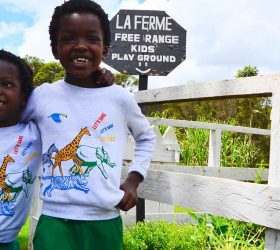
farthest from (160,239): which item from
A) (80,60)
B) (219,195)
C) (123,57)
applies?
(123,57)

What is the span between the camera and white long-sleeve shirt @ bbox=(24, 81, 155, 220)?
79.4 inches

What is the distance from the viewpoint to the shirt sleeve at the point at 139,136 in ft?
7.11

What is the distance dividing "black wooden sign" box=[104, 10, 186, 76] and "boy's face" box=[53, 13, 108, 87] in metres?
4.40

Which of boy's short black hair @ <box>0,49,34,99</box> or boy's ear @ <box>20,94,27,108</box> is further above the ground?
boy's short black hair @ <box>0,49,34,99</box>

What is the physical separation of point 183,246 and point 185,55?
342cm

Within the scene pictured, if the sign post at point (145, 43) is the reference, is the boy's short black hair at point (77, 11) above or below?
below

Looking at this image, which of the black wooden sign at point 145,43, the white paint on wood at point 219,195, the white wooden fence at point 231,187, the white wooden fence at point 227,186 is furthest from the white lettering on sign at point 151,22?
the white paint on wood at point 219,195

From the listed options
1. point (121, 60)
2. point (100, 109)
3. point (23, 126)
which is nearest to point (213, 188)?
point (100, 109)

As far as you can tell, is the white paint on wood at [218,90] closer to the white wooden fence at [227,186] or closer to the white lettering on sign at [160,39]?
the white wooden fence at [227,186]

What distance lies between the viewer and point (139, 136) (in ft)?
7.32

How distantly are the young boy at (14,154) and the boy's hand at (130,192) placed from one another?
1.36 ft

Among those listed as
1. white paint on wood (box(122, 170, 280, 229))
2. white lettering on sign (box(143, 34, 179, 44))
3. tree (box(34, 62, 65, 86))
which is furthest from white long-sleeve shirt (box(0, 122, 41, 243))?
tree (box(34, 62, 65, 86))

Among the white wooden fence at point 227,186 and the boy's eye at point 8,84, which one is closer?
the white wooden fence at point 227,186

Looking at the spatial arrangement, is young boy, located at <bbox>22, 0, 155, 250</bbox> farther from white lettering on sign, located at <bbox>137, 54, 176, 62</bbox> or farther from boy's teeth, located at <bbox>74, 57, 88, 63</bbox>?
white lettering on sign, located at <bbox>137, 54, 176, 62</bbox>
